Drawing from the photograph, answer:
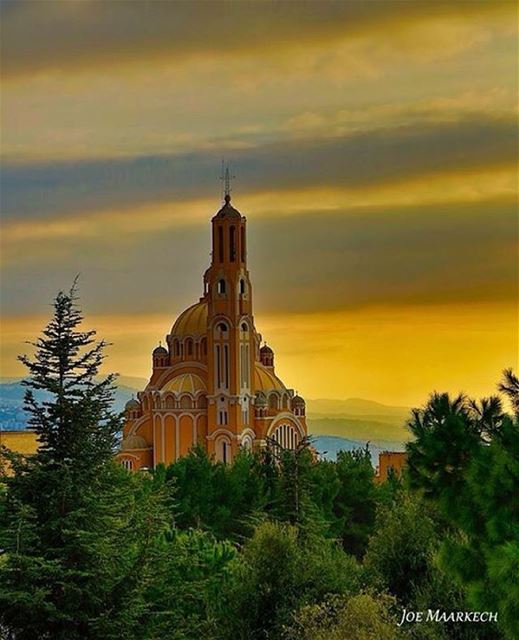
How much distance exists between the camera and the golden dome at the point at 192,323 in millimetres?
52469

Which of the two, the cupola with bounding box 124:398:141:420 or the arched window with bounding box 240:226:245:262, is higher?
the arched window with bounding box 240:226:245:262

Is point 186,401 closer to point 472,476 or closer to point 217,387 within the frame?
point 217,387

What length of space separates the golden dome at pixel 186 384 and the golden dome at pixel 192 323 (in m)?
1.72

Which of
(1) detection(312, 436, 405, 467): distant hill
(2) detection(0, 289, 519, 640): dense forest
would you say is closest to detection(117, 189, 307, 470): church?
(1) detection(312, 436, 405, 467): distant hill

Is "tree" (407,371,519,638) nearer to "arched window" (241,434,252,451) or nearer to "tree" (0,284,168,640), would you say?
"tree" (0,284,168,640)

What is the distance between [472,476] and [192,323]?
145 feet

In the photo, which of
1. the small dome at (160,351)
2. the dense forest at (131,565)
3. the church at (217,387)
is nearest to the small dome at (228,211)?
the church at (217,387)

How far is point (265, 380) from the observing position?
53.2 m

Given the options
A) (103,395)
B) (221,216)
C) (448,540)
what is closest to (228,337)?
(221,216)

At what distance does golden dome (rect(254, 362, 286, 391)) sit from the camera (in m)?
52.8

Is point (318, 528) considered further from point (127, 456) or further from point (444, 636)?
point (127, 456)

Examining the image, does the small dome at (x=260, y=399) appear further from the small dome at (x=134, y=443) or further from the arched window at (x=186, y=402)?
the small dome at (x=134, y=443)

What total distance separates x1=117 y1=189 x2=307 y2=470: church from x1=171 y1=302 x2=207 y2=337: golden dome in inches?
1.6

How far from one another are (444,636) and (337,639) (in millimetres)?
1095
